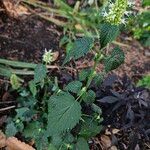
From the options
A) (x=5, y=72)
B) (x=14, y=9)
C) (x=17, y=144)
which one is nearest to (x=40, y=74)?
(x=17, y=144)

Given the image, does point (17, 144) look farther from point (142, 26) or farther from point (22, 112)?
point (142, 26)

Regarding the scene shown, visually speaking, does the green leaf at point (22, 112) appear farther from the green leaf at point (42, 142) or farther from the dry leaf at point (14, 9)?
the dry leaf at point (14, 9)

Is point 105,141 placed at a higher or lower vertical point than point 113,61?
lower

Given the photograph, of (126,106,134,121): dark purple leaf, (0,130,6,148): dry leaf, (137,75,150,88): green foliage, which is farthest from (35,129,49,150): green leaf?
(137,75,150,88): green foliage

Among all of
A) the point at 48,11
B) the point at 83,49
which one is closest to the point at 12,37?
the point at 48,11

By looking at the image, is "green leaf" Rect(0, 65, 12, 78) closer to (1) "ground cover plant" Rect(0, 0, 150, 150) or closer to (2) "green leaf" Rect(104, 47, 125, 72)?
(1) "ground cover plant" Rect(0, 0, 150, 150)

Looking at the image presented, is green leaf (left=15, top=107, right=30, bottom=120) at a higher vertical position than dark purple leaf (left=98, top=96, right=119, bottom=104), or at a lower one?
lower

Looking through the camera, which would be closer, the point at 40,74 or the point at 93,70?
the point at 93,70

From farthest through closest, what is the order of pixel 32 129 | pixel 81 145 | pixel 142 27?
pixel 142 27, pixel 32 129, pixel 81 145
